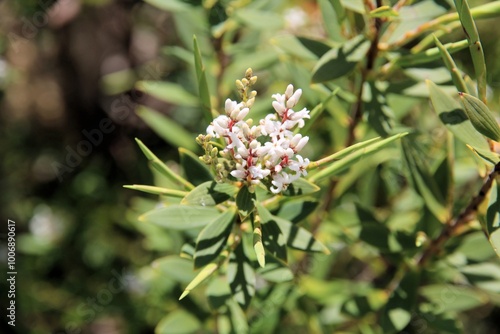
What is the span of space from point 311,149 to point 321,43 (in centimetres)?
55

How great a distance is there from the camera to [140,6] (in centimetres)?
232

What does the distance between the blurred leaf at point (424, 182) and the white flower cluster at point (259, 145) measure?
0.41 m

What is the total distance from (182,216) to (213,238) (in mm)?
76

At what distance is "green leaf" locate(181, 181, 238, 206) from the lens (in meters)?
0.86

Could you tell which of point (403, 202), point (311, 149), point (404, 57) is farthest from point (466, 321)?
point (404, 57)

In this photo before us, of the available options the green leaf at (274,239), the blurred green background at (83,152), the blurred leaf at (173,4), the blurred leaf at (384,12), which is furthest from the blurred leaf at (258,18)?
the green leaf at (274,239)

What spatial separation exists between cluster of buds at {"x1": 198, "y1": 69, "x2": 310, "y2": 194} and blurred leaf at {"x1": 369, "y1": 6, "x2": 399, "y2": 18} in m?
0.26

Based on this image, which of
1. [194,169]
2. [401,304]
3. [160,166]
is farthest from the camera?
[401,304]

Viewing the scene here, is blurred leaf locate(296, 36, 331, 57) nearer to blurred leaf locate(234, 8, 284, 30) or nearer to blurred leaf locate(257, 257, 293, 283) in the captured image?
blurred leaf locate(234, 8, 284, 30)

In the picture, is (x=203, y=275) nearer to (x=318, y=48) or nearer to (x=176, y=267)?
(x=176, y=267)

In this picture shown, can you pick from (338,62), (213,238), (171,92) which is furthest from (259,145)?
(171,92)

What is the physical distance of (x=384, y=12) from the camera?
0.97 meters

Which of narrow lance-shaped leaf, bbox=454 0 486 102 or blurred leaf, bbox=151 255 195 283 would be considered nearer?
narrow lance-shaped leaf, bbox=454 0 486 102

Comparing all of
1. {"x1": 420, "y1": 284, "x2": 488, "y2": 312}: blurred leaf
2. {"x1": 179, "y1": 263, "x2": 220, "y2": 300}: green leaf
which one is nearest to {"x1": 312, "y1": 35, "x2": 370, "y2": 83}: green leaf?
{"x1": 179, "y1": 263, "x2": 220, "y2": 300}: green leaf
